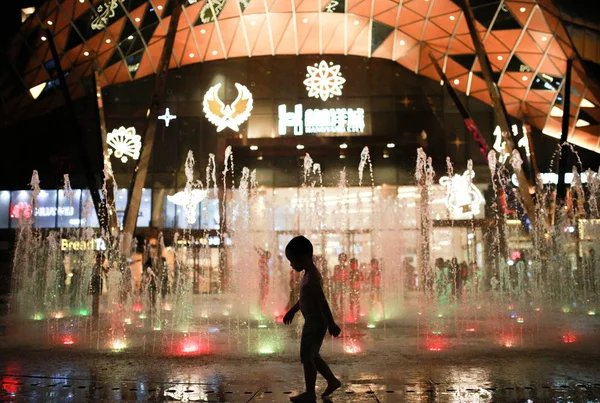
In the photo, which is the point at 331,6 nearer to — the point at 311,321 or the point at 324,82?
the point at 324,82

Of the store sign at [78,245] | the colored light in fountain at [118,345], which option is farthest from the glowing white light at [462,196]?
the colored light in fountain at [118,345]

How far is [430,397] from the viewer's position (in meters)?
5.68

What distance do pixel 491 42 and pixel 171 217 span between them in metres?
16.3

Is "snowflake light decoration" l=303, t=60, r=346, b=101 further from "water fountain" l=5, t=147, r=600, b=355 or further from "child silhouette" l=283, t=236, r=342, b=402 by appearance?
"child silhouette" l=283, t=236, r=342, b=402

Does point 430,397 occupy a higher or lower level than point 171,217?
lower

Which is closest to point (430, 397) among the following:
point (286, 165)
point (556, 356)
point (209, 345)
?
point (556, 356)

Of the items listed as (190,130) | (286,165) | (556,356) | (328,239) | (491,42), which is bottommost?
(556,356)

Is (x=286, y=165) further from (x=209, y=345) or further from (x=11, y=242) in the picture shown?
(x=209, y=345)

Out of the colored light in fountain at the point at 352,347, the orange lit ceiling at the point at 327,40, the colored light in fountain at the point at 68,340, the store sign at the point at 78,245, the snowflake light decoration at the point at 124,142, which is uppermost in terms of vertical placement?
the orange lit ceiling at the point at 327,40

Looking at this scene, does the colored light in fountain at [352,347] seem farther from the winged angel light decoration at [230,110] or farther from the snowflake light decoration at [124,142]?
the snowflake light decoration at [124,142]

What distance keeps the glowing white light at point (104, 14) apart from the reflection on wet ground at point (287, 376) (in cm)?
2045

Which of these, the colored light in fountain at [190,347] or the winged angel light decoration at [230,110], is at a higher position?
the winged angel light decoration at [230,110]

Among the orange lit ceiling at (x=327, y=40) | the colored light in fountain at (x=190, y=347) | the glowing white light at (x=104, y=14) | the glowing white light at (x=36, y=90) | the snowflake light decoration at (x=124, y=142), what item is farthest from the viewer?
the snowflake light decoration at (x=124, y=142)

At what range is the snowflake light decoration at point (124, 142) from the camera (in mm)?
29062
